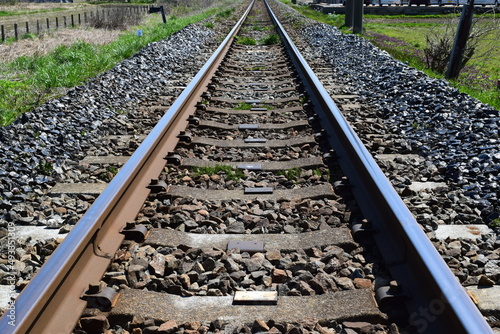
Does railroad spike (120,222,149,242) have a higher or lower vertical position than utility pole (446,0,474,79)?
lower

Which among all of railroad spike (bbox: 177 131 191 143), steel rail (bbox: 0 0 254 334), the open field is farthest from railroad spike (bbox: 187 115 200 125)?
the open field

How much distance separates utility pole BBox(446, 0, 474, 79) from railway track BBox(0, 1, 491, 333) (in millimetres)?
4331

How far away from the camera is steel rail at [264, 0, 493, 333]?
2.13 meters

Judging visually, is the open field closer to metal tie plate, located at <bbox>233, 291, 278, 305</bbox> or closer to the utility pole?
the utility pole

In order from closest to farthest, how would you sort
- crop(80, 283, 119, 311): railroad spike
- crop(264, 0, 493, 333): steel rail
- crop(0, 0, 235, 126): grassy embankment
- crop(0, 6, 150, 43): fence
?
crop(264, 0, 493, 333): steel rail < crop(80, 283, 119, 311): railroad spike < crop(0, 0, 235, 126): grassy embankment < crop(0, 6, 150, 43): fence

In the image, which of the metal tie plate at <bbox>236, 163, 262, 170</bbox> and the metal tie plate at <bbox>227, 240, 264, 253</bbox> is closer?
the metal tie plate at <bbox>227, 240, 264, 253</bbox>

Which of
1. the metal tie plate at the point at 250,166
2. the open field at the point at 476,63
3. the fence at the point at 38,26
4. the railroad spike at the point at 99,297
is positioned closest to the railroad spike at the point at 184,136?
the metal tie plate at the point at 250,166

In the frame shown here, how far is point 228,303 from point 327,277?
1.65 feet

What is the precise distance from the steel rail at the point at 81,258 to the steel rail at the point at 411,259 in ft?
4.59

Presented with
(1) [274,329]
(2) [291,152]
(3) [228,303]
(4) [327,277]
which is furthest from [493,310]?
(2) [291,152]

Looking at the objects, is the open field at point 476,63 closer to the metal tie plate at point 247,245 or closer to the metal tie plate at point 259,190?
the metal tie plate at point 259,190

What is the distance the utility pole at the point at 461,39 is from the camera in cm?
816

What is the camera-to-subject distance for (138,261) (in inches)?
113

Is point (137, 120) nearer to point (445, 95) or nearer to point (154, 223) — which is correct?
point (154, 223)
